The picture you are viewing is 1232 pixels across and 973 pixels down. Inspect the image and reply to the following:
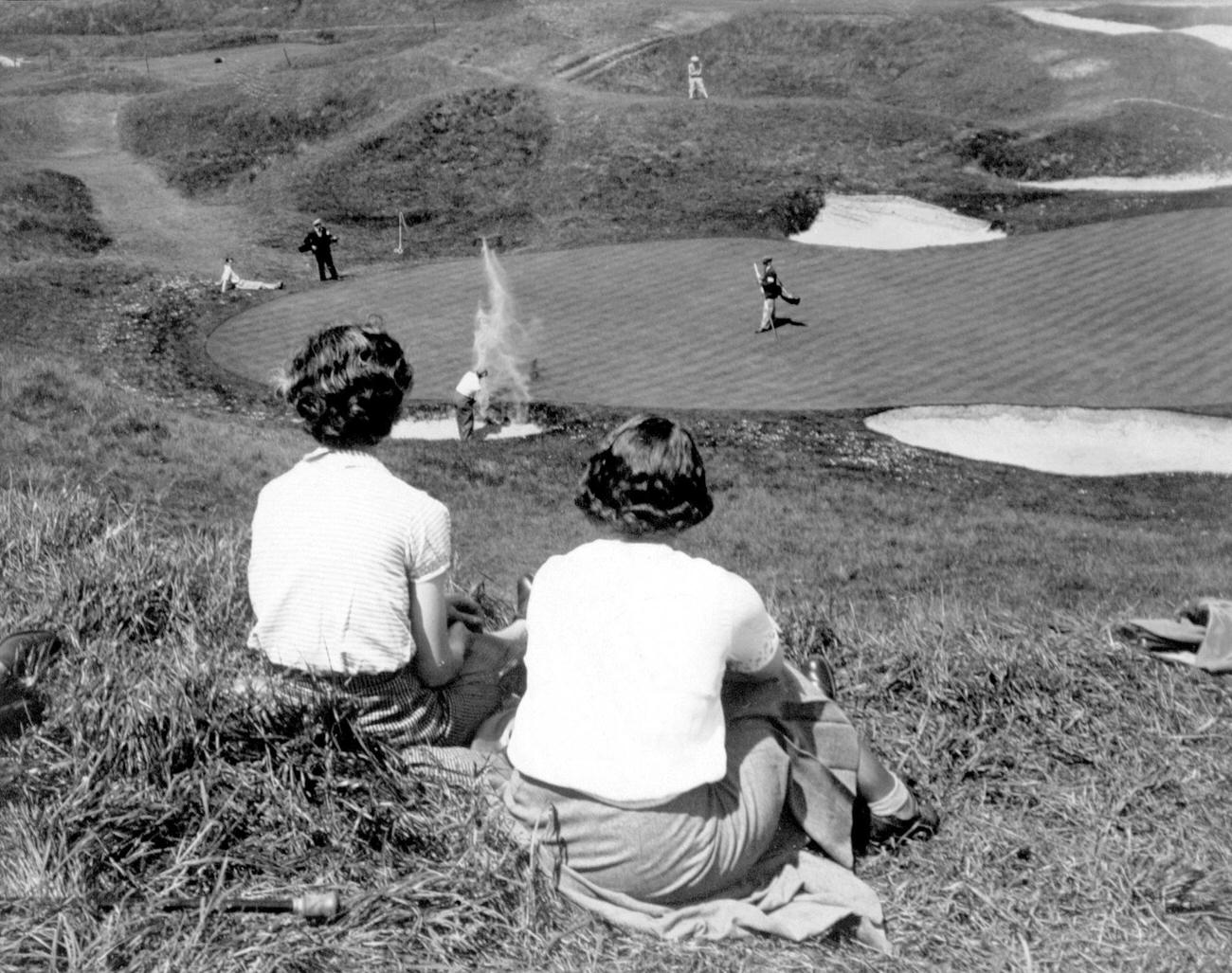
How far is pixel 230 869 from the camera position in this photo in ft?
11.0

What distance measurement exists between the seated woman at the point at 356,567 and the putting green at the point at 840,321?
425 inches

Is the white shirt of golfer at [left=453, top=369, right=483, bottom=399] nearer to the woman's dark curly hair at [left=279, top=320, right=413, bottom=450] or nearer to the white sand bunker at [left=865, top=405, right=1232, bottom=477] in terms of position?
the white sand bunker at [left=865, top=405, right=1232, bottom=477]

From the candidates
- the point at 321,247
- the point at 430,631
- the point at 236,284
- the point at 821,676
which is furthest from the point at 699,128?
the point at 430,631

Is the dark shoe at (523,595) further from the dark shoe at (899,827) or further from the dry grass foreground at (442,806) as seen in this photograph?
the dark shoe at (899,827)

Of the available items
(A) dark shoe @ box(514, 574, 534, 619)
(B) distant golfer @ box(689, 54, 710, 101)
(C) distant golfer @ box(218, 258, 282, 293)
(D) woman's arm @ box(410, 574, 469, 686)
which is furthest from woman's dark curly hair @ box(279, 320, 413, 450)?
(B) distant golfer @ box(689, 54, 710, 101)

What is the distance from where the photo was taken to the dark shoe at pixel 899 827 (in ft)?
12.4

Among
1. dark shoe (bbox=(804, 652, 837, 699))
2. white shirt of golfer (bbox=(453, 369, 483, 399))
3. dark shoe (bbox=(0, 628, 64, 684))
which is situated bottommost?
white shirt of golfer (bbox=(453, 369, 483, 399))

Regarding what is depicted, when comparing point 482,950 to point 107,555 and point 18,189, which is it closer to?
point 107,555

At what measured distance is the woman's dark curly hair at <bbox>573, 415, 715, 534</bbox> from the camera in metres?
3.58

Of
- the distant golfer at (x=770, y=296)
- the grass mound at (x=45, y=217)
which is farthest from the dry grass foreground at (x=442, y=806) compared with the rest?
the grass mound at (x=45, y=217)

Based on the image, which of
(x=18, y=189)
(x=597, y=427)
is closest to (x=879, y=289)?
(x=597, y=427)

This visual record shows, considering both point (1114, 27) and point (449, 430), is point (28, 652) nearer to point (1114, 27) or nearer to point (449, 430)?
point (449, 430)

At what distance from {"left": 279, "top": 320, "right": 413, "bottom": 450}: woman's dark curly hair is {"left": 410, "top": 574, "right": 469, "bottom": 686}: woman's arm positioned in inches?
18.4

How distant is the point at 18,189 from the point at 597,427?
53.3 feet
